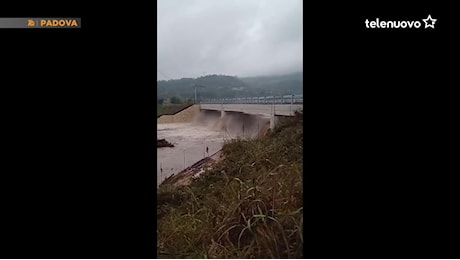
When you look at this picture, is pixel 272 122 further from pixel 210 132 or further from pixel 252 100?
pixel 210 132

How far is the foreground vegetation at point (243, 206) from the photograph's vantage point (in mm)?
1757

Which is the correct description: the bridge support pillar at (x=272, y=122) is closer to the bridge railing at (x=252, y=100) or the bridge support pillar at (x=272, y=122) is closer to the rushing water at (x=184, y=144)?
the bridge railing at (x=252, y=100)

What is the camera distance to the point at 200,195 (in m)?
2.09

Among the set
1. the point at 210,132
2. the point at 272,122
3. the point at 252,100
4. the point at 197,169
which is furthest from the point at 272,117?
the point at 197,169

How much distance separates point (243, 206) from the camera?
1913 mm

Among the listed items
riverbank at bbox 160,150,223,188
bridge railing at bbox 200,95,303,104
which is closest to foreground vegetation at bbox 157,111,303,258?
riverbank at bbox 160,150,223,188

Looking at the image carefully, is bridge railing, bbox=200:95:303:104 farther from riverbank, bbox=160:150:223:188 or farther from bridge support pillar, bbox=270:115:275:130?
riverbank, bbox=160:150:223:188

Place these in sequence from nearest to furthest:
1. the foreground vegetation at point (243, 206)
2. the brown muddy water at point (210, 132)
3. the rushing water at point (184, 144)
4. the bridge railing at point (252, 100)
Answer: the foreground vegetation at point (243, 206)
the rushing water at point (184, 144)
the bridge railing at point (252, 100)
the brown muddy water at point (210, 132)

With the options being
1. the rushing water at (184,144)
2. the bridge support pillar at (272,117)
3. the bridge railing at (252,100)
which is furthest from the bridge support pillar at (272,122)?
the rushing water at (184,144)

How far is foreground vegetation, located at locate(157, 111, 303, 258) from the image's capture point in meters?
1.76

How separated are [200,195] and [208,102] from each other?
24.2 inches
